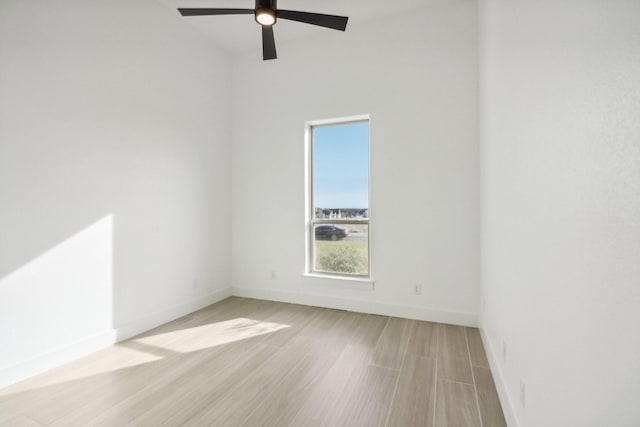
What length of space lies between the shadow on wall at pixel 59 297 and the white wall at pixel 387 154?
1708 mm

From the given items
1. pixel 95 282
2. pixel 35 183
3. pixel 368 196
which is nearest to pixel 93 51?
pixel 35 183

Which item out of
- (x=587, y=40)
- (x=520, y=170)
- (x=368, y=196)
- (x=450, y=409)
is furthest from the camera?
(x=368, y=196)

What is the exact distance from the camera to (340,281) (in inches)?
136

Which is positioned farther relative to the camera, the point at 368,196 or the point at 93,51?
the point at 368,196

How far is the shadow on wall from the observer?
78.4 inches

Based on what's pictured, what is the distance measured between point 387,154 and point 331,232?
3.97ft

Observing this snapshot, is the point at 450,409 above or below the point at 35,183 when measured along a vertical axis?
below

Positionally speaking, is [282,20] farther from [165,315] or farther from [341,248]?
[165,315]

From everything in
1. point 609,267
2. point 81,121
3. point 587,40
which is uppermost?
point 81,121

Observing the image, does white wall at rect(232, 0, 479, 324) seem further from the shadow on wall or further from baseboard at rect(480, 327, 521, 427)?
the shadow on wall

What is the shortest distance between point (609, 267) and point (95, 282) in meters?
3.28

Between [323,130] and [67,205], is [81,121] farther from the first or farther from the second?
[323,130]

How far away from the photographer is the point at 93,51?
248 cm

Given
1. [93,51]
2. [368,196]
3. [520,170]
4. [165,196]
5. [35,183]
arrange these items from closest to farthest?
[520,170] < [35,183] < [93,51] < [165,196] < [368,196]
